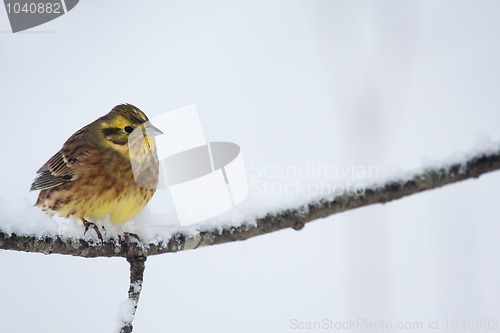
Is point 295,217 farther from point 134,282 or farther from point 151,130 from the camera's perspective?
point 151,130

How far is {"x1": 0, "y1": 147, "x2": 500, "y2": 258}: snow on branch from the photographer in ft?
6.19

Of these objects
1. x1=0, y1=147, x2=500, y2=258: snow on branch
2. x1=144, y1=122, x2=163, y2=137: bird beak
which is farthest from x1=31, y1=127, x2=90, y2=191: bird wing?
x1=0, y1=147, x2=500, y2=258: snow on branch

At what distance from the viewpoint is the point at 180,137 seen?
2.87m

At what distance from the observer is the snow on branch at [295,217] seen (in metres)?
1.89

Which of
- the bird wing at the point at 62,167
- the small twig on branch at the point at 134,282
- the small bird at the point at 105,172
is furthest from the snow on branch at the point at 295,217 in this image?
the bird wing at the point at 62,167

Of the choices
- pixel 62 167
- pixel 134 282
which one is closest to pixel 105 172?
pixel 62 167

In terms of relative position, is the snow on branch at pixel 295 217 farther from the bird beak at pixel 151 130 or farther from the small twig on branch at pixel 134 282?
the bird beak at pixel 151 130

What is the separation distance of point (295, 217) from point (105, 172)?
4.62ft

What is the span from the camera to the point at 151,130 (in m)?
3.24

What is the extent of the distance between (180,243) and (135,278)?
25 centimetres

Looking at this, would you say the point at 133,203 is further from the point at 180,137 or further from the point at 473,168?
the point at 473,168

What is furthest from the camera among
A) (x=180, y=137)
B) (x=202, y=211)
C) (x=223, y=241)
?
(x=180, y=137)

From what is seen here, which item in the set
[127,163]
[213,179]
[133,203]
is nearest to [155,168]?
[127,163]

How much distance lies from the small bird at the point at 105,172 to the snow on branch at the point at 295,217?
54 cm
